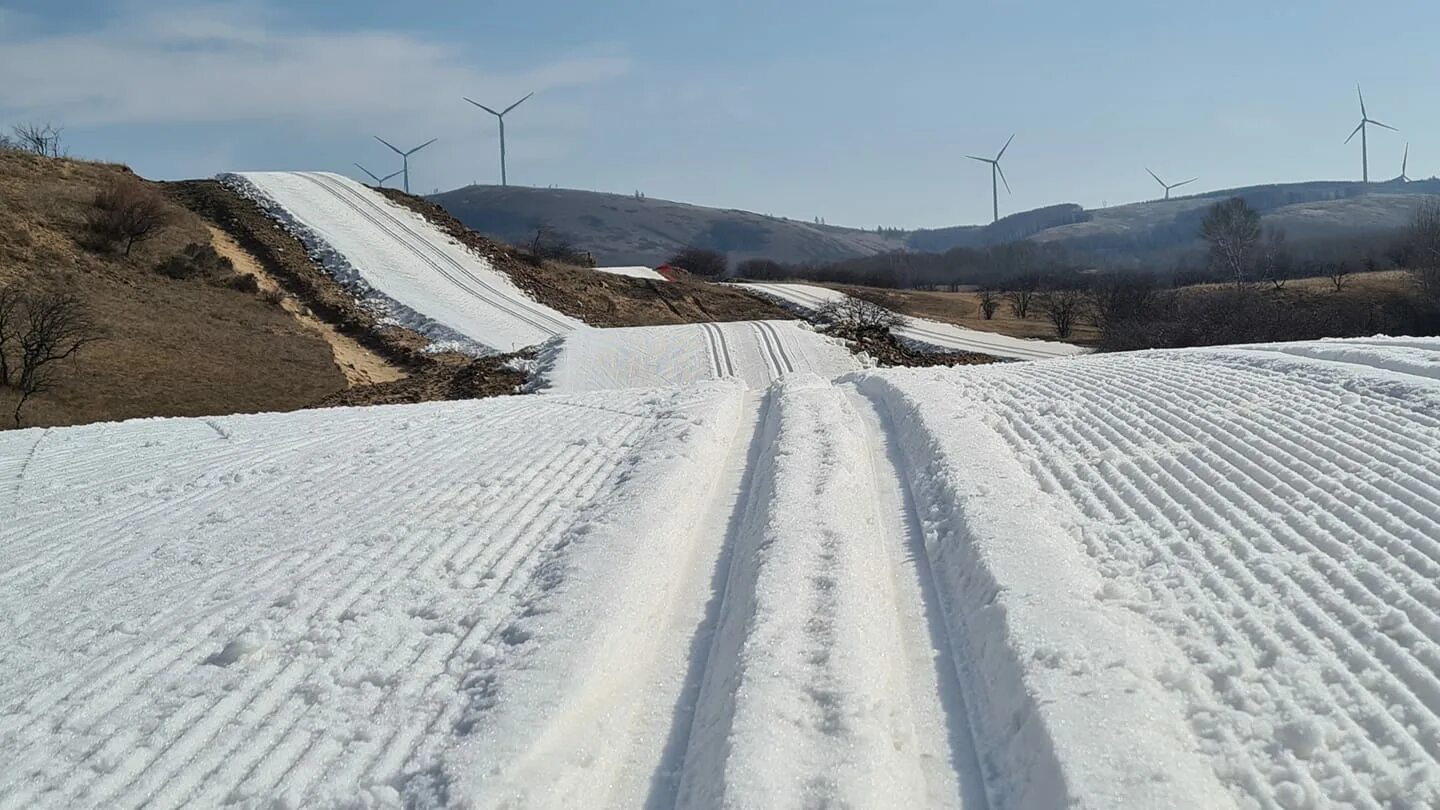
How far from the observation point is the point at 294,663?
206 inches

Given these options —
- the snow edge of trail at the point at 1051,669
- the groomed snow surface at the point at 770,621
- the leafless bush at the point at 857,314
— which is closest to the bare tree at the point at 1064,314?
the leafless bush at the point at 857,314

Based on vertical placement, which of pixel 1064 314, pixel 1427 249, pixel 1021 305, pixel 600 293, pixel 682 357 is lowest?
pixel 682 357

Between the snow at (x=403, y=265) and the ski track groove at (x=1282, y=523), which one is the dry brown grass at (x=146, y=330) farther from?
the ski track groove at (x=1282, y=523)

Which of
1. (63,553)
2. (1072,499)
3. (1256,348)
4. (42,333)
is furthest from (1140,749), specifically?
(42,333)

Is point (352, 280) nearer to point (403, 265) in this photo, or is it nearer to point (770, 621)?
point (403, 265)

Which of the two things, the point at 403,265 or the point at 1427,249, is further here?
the point at 1427,249

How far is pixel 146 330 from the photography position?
24578 mm

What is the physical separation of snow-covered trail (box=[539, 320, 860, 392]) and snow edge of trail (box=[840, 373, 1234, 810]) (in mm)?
13287

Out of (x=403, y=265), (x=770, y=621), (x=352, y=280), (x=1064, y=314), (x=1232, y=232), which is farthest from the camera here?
(x=1232, y=232)

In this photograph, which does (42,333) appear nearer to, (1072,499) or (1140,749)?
(1072,499)

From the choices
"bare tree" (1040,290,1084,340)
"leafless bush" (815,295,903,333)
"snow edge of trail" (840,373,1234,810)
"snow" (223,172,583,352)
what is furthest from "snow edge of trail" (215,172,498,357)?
"bare tree" (1040,290,1084,340)

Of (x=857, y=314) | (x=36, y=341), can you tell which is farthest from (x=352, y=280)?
(x=857, y=314)

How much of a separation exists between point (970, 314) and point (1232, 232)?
1030 inches

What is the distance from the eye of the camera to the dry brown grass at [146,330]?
2027 centimetres
